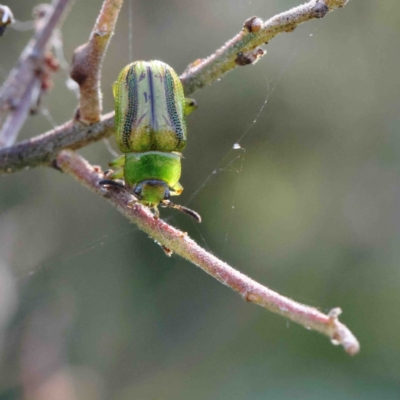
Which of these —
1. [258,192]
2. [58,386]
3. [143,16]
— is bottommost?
[58,386]

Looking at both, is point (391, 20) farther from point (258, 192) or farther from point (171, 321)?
point (171, 321)

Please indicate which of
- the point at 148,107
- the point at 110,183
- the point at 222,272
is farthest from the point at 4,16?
the point at 222,272

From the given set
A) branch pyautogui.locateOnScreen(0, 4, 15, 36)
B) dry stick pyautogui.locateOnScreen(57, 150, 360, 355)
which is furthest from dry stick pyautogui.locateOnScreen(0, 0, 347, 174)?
branch pyautogui.locateOnScreen(0, 4, 15, 36)

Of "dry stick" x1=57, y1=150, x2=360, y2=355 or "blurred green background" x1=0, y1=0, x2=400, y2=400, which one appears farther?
"blurred green background" x1=0, y1=0, x2=400, y2=400

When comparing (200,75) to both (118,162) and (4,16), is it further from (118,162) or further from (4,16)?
(4,16)

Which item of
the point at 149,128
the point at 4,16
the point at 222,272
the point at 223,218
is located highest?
the point at 4,16

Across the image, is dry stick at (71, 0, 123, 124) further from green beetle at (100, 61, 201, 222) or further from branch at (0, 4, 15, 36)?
branch at (0, 4, 15, 36)

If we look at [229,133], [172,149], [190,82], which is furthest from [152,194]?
[229,133]
